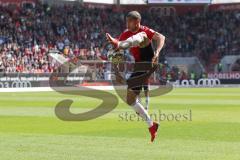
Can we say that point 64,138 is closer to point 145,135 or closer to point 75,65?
point 145,135

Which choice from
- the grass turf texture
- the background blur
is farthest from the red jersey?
the background blur

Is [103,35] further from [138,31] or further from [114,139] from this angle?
[138,31]

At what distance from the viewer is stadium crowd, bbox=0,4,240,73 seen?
165 feet

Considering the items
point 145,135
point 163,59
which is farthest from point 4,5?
point 145,135

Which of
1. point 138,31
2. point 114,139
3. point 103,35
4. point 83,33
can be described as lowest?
point 114,139

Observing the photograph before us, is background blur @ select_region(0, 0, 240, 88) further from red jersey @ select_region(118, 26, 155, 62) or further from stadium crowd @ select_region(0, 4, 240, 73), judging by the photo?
red jersey @ select_region(118, 26, 155, 62)

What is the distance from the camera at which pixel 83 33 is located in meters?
59.5

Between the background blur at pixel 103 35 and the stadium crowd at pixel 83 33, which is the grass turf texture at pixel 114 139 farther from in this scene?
the stadium crowd at pixel 83 33

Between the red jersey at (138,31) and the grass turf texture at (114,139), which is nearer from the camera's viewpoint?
the grass turf texture at (114,139)

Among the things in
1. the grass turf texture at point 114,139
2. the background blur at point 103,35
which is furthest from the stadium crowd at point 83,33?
the grass turf texture at point 114,139

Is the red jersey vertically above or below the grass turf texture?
above

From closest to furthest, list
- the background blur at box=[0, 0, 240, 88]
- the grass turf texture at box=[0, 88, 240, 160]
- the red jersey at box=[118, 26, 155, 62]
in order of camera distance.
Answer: the grass turf texture at box=[0, 88, 240, 160] → the red jersey at box=[118, 26, 155, 62] → the background blur at box=[0, 0, 240, 88]

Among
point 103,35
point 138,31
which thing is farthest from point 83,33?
point 138,31

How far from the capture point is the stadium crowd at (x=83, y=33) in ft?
165
